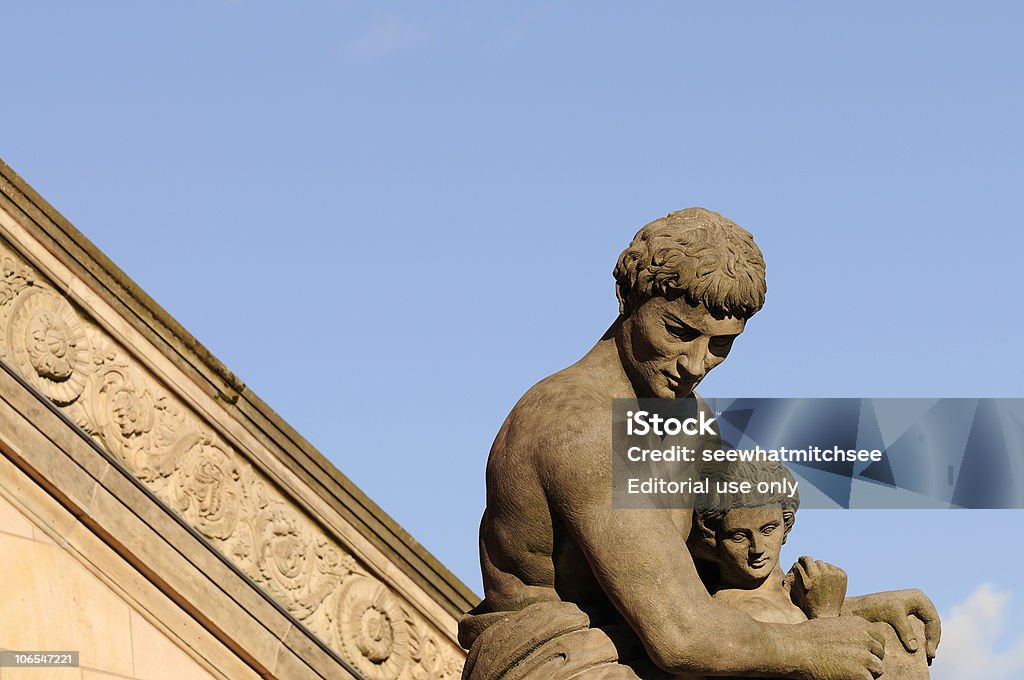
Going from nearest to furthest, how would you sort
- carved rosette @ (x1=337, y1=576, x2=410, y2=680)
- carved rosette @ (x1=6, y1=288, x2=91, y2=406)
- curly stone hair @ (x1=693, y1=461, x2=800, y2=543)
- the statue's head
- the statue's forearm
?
the statue's forearm
the statue's head
curly stone hair @ (x1=693, y1=461, x2=800, y2=543)
carved rosette @ (x1=6, y1=288, x2=91, y2=406)
carved rosette @ (x1=337, y1=576, x2=410, y2=680)

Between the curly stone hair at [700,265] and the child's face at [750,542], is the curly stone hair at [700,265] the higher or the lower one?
the higher one

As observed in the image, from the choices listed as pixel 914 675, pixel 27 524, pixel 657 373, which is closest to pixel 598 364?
pixel 657 373

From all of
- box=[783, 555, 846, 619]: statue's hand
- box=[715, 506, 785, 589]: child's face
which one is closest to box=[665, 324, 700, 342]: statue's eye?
box=[715, 506, 785, 589]: child's face

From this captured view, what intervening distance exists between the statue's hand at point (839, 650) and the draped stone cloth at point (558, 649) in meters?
0.38

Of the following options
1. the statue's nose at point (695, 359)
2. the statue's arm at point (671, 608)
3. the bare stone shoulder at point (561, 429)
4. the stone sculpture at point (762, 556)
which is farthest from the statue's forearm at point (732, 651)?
the statue's nose at point (695, 359)

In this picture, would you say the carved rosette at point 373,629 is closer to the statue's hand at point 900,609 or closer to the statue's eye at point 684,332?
the statue's hand at point 900,609

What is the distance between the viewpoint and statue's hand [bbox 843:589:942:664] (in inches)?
245

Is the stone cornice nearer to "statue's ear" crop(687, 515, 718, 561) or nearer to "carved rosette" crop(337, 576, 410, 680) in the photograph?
"carved rosette" crop(337, 576, 410, 680)

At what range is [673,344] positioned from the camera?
6133mm

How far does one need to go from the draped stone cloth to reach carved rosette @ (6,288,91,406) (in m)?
6.05

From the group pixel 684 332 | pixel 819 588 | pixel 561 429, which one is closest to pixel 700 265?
pixel 684 332

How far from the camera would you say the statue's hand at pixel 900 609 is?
6.22 meters

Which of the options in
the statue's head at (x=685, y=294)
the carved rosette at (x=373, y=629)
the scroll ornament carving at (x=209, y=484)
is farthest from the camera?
the carved rosette at (x=373, y=629)

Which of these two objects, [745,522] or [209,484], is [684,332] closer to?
[745,522]
